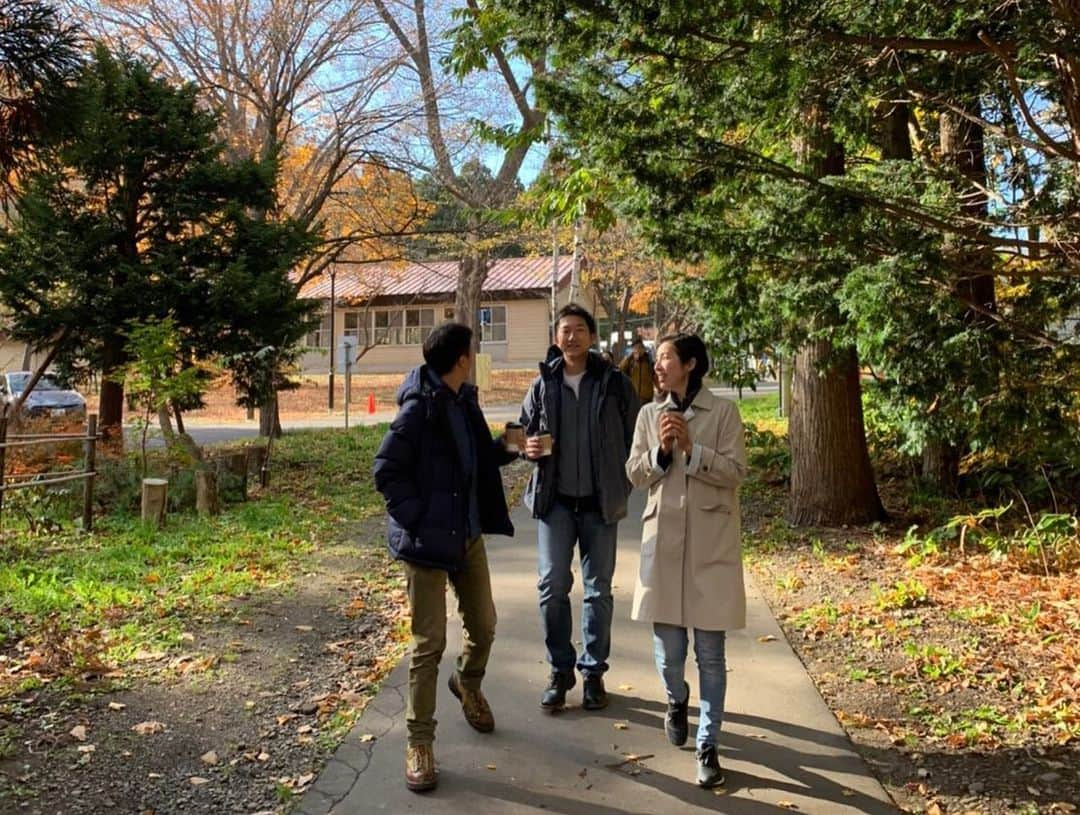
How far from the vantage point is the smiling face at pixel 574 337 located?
4254mm

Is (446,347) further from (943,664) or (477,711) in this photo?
(943,664)

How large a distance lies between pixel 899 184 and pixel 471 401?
411 cm

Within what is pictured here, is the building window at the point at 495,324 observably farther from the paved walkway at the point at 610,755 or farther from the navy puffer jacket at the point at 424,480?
the navy puffer jacket at the point at 424,480

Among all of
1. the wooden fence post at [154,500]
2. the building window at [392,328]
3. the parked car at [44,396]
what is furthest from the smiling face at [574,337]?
the building window at [392,328]

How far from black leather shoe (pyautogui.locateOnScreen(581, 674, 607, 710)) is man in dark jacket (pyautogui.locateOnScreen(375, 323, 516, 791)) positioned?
716 millimetres

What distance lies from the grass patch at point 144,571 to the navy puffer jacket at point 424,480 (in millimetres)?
2576

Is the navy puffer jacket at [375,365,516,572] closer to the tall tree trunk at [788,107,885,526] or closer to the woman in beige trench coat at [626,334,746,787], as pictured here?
the woman in beige trench coat at [626,334,746,787]

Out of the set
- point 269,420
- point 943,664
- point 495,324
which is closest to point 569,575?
point 943,664

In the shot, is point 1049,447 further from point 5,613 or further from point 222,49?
point 222,49

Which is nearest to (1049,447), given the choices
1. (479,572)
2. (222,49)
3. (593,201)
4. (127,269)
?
(593,201)

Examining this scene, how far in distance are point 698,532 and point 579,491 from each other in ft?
2.39

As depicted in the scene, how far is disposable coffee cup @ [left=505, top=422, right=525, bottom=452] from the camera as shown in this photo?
396 centimetres

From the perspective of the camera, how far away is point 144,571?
7141 millimetres

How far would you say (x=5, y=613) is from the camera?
587 centimetres
